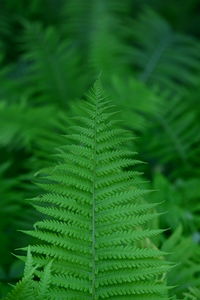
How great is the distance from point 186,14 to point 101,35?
122 cm

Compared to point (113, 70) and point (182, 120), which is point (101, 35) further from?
point (182, 120)

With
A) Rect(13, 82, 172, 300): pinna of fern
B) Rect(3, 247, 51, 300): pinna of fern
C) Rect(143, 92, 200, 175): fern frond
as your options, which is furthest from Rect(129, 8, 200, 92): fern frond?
Rect(3, 247, 51, 300): pinna of fern

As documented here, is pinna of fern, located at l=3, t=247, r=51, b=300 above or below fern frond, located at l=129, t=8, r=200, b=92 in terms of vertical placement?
below

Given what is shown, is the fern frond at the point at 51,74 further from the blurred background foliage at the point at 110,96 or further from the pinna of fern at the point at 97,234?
the pinna of fern at the point at 97,234

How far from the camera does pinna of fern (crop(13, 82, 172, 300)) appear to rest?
1.06m

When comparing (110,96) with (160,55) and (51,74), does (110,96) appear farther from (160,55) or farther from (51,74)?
(160,55)

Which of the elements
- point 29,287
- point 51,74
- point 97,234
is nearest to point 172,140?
point 51,74

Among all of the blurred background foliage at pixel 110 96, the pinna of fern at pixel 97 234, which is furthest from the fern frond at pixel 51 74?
the pinna of fern at pixel 97 234

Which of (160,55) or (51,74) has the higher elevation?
(160,55)

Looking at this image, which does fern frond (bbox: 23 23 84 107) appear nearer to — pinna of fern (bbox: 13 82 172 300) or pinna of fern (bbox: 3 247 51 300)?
pinna of fern (bbox: 13 82 172 300)

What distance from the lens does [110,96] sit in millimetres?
1724

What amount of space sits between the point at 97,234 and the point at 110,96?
74 centimetres

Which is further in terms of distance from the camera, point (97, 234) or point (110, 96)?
point (110, 96)

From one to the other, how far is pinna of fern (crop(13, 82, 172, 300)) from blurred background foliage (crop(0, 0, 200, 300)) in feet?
0.93
